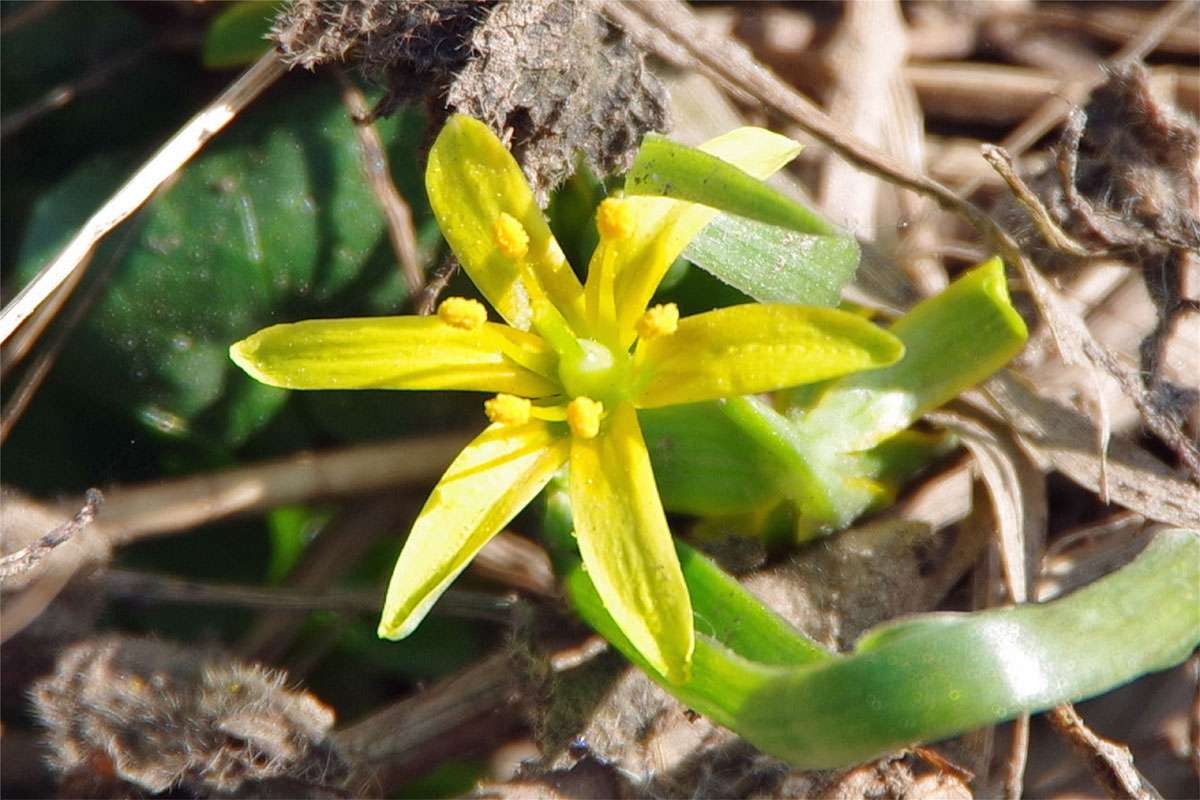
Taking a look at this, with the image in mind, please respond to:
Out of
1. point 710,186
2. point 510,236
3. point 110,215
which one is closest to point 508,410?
point 510,236

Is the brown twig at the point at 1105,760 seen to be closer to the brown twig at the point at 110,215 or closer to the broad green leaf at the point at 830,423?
the broad green leaf at the point at 830,423

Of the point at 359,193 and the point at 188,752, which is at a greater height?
the point at 359,193

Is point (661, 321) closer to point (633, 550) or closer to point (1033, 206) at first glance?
point (633, 550)

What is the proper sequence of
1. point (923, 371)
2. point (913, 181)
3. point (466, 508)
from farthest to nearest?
point (913, 181)
point (923, 371)
point (466, 508)

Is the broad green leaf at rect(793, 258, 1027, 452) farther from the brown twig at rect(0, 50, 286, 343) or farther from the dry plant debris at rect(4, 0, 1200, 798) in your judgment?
the brown twig at rect(0, 50, 286, 343)

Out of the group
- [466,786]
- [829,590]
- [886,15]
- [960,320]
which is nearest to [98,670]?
[466,786]

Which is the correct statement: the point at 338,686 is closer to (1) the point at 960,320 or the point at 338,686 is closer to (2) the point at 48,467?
(2) the point at 48,467

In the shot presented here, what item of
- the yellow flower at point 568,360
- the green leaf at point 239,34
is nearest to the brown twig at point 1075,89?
the yellow flower at point 568,360

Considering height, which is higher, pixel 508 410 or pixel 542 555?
pixel 508 410

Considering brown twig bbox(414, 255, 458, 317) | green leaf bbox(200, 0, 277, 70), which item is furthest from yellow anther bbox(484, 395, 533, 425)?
green leaf bbox(200, 0, 277, 70)
